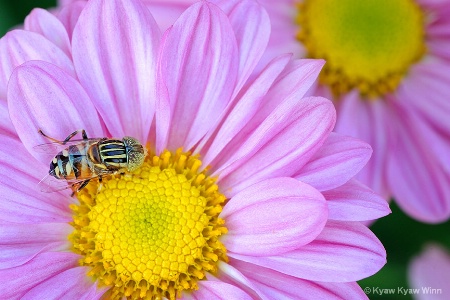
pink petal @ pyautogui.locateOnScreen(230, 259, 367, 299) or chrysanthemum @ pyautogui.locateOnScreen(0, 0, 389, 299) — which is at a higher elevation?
chrysanthemum @ pyautogui.locateOnScreen(0, 0, 389, 299)

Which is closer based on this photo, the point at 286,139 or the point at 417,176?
the point at 286,139

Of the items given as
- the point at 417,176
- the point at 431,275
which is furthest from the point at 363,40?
the point at 431,275

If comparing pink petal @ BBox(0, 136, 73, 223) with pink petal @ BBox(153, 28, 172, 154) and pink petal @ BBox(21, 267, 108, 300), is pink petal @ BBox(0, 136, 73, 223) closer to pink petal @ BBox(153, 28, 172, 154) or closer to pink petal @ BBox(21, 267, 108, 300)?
pink petal @ BBox(21, 267, 108, 300)

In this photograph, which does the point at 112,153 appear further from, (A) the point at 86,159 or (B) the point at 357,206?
(B) the point at 357,206

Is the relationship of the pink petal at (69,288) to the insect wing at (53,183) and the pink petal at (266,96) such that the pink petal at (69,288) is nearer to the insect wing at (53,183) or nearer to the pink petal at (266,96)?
the insect wing at (53,183)

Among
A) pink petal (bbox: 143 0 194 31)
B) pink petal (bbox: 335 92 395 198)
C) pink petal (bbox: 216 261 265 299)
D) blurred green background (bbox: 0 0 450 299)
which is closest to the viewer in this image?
pink petal (bbox: 216 261 265 299)

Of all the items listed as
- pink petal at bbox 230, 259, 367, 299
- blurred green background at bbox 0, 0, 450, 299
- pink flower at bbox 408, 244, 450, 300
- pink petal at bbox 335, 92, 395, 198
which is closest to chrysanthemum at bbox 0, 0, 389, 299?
pink petal at bbox 230, 259, 367, 299
